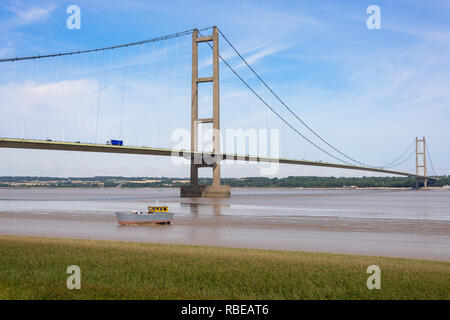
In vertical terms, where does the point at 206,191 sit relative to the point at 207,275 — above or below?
below

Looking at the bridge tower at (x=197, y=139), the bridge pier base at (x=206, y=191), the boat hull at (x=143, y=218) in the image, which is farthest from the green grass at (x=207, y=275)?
the bridge pier base at (x=206, y=191)

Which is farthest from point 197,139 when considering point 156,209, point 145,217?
point 145,217

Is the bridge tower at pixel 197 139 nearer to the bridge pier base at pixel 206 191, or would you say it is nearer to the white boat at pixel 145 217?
the bridge pier base at pixel 206 191

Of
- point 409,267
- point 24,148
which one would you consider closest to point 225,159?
point 24,148

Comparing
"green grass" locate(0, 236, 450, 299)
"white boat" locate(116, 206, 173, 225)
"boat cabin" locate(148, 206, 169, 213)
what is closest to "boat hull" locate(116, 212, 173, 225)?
"white boat" locate(116, 206, 173, 225)

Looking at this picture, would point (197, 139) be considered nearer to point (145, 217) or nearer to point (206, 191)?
point (206, 191)
